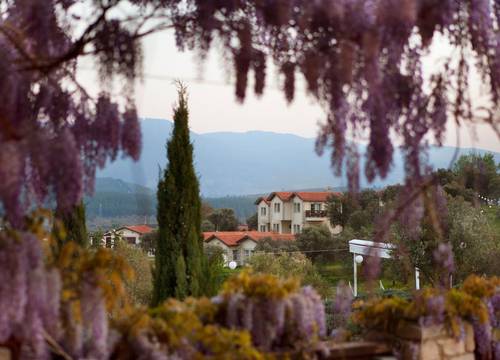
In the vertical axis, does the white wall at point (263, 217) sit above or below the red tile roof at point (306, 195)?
below

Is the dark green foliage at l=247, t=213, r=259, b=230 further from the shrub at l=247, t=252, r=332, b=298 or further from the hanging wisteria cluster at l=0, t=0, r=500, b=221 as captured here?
the hanging wisteria cluster at l=0, t=0, r=500, b=221

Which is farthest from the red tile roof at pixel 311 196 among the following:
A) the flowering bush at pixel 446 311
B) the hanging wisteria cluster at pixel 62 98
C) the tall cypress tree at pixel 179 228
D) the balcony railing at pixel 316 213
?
the hanging wisteria cluster at pixel 62 98

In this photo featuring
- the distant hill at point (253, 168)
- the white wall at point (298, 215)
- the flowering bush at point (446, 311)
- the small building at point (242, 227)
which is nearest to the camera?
the flowering bush at point (446, 311)

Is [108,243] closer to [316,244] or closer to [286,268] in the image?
[286,268]

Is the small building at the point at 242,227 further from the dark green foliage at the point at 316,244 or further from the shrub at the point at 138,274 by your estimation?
the shrub at the point at 138,274

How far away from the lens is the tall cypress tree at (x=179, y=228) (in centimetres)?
741

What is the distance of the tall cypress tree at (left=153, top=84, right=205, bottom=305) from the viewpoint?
292 inches

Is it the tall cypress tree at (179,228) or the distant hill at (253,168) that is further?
the distant hill at (253,168)

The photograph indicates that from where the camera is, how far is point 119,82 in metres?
3.24

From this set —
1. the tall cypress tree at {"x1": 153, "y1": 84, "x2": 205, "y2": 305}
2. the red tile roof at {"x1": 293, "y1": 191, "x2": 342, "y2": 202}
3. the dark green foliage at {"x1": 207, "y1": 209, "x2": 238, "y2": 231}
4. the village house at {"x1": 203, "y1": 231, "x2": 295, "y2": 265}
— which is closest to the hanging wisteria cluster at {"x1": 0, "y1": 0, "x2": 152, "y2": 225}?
the tall cypress tree at {"x1": 153, "y1": 84, "x2": 205, "y2": 305}

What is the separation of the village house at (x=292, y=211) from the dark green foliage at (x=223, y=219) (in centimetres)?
229

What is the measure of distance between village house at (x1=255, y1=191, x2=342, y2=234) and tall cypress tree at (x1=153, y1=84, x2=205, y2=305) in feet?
110

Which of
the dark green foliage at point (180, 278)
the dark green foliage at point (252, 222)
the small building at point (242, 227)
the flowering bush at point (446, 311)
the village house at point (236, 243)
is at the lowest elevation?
the village house at point (236, 243)

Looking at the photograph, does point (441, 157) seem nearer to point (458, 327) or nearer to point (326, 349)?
point (458, 327)
